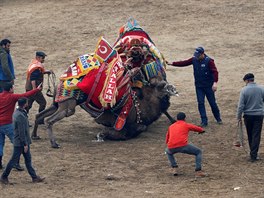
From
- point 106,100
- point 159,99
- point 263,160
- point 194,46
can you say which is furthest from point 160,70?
point 194,46

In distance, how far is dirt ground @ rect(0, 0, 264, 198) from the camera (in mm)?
Answer: 15211

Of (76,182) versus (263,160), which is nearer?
(76,182)

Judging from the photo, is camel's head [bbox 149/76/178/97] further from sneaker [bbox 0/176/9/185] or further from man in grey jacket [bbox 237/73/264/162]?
sneaker [bbox 0/176/9/185]

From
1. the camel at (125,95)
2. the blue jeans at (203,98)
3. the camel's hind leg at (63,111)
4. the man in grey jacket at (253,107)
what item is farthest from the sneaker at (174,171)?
the blue jeans at (203,98)

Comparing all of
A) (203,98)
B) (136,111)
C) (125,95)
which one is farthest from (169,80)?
(125,95)

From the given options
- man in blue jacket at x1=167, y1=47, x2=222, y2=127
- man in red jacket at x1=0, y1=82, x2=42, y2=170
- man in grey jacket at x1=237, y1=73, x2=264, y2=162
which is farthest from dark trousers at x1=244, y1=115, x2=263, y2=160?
man in red jacket at x1=0, y1=82, x2=42, y2=170

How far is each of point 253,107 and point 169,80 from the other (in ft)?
22.4

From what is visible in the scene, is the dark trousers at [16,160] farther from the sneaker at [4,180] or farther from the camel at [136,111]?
the camel at [136,111]

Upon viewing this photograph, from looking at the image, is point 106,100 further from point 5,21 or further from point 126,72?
point 5,21

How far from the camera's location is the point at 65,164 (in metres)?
16.5

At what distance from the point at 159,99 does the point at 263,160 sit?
119 inches

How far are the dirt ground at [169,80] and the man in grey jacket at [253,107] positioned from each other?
1.19 feet

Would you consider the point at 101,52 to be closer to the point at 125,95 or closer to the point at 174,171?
the point at 125,95

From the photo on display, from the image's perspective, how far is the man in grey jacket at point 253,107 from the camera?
16.4 metres
